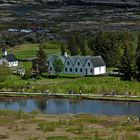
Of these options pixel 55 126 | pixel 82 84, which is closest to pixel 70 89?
pixel 82 84

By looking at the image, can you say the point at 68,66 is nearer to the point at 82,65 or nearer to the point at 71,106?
the point at 82,65

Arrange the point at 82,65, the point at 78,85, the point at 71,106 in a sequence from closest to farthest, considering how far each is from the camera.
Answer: the point at 71,106
the point at 78,85
the point at 82,65

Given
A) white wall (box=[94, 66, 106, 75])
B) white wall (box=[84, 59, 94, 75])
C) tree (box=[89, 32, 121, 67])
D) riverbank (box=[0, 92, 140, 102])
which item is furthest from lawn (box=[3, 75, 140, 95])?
tree (box=[89, 32, 121, 67])

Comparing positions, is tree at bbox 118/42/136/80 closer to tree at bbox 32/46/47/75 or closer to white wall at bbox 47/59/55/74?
white wall at bbox 47/59/55/74

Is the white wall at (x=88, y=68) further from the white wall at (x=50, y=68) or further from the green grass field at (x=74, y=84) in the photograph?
the white wall at (x=50, y=68)

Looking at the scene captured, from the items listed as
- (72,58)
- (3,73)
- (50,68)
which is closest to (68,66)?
(72,58)

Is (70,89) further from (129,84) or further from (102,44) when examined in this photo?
(102,44)
